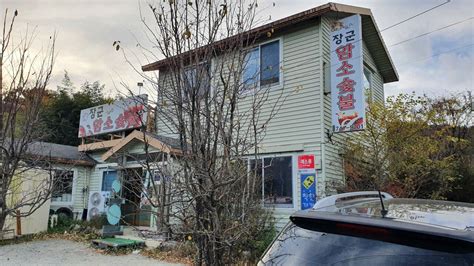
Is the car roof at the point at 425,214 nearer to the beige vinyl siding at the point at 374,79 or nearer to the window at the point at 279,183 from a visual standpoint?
the window at the point at 279,183

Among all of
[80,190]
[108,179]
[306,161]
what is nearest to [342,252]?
[306,161]

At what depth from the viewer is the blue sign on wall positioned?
370 inches

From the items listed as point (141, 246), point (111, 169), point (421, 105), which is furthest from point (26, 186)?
point (421, 105)

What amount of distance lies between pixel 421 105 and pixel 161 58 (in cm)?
1228

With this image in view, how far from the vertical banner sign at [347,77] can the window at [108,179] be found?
995cm

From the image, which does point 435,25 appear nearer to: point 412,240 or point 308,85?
point 308,85

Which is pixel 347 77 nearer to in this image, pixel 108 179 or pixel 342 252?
→ pixel 342 252

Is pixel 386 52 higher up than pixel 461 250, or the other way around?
pixel 386 52

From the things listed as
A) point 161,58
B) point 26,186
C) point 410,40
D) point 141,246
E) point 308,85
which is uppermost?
point 410,40

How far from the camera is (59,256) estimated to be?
8844 mm

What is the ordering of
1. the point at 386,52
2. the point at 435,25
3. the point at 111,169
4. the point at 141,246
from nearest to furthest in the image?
the point at 435,25, the point at 141,246, the point at 386,52, the point at 111,169

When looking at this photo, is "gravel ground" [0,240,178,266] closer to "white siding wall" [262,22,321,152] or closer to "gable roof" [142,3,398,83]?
"white siding wall" [262,22,321,152]

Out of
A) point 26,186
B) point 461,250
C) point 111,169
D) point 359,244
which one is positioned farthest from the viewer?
point 111,169

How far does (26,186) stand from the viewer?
11.7 m
